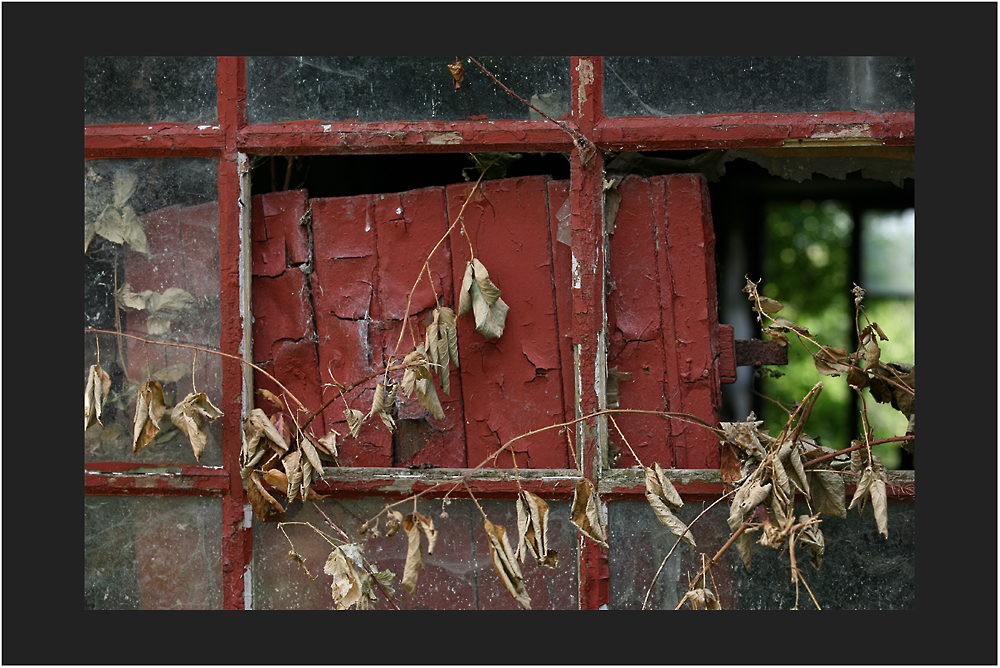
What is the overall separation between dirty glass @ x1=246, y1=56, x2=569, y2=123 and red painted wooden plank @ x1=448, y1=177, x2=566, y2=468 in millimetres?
275

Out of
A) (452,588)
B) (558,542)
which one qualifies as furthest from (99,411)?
(558,542)

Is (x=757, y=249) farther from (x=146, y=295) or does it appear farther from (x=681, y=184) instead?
(x=146, y=295)

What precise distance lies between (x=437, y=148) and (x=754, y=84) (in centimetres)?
109

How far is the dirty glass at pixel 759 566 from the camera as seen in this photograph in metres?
2.38

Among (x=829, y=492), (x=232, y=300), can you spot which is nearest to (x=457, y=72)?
(x=232, y=300)

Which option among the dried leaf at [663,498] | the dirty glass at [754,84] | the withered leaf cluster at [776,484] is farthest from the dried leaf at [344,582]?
the dirty glass at [754,84]

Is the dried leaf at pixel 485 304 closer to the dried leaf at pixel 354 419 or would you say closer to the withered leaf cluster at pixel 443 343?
the withered leaf cluster at pixel 443 343

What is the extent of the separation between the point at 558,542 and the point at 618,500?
255mm

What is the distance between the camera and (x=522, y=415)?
2502 mm

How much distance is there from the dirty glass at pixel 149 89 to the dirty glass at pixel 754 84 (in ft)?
4.60

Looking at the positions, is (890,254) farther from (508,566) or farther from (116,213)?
(116,213)

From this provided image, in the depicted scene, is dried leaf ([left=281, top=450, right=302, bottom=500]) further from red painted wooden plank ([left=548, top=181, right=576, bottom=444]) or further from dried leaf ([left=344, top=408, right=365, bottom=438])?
red painted wooden plank ([left=548, top=181, right=576, bottom=444])

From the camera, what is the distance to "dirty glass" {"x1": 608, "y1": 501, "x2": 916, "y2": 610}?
238 cm

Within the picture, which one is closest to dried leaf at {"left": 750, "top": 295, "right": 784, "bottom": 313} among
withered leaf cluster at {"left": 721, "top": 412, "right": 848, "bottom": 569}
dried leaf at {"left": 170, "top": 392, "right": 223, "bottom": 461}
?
withered leaf cluster at {"left": 721, "top": 412, "right": 848, "bottom": 569}
